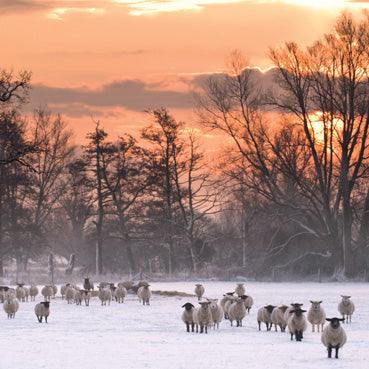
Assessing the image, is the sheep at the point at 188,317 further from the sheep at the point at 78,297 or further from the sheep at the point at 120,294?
the sheep at the point at 120,294

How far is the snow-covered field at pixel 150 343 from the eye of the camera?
61.0 ft

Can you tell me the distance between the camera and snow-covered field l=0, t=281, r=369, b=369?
61.0 ft

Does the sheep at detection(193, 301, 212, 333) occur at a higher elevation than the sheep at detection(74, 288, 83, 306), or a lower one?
lower

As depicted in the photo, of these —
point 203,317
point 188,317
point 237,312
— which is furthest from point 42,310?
point 237,312

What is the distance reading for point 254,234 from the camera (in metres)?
64.0

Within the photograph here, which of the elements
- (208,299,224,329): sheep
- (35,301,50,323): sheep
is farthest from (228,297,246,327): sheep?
(35,301,50,323): sheep

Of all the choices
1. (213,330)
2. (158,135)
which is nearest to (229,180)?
(158,135)

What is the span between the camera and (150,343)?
22188 millimetres

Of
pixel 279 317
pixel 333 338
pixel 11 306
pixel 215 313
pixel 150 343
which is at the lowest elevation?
pixel 150 343

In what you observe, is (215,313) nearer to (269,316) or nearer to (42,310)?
(269,316)

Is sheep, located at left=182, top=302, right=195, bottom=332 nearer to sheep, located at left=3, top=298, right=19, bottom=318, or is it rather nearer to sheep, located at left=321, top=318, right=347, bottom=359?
sheep, located at left=321, top=318, right=347, bottom=359

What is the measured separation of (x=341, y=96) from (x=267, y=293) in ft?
59.0

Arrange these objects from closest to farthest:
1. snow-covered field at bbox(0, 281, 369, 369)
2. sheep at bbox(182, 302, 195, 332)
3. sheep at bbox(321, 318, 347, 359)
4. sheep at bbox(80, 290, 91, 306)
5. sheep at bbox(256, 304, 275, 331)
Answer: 1. snow-covered field at bbox(0, 281, 369, 369)
2. sheep at bbox(321, 318, 347, 359)
3. sheep at bbox(182, 302, 195, 332)
4. sheep at bbox(256, 304, 275, 331)
5. sheep at bbox(80, 290, 91, 306)

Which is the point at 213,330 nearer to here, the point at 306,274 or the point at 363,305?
the point at 363,305
